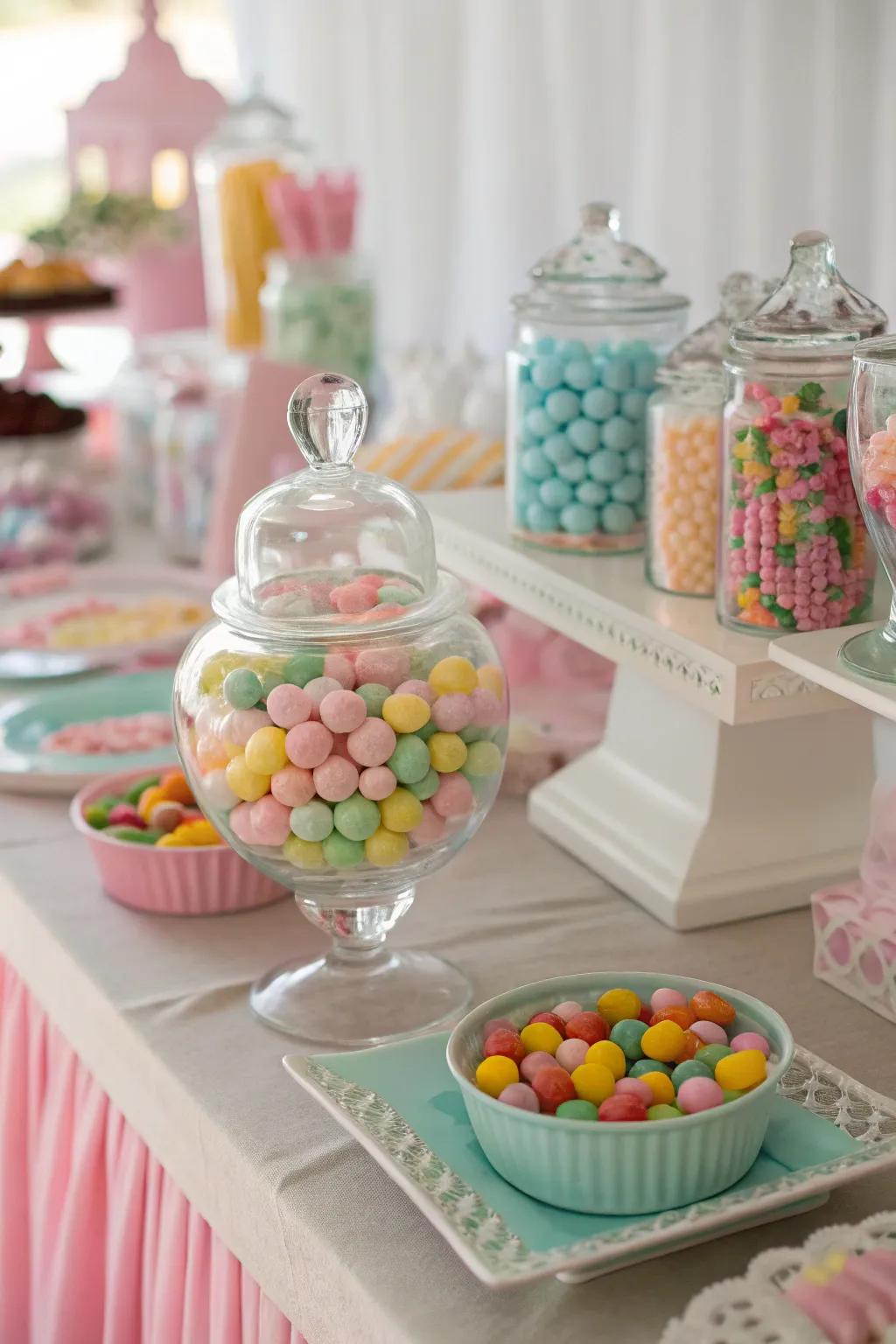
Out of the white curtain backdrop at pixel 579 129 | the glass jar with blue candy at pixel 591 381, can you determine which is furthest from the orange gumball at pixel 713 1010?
the white curtain backdrop at pixel 579 129

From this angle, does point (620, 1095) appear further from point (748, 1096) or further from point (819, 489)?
point (819, 489)

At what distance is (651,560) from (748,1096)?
1.53ft

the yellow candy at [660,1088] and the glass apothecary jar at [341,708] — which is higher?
the glass apothecary jar at [341,708]

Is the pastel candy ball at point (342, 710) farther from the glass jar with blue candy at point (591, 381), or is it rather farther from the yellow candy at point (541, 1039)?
the glass jar with blue candy at point (591, 381)

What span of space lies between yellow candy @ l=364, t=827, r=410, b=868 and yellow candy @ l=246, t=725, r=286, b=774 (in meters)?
0.07

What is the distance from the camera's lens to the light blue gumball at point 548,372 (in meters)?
1.15

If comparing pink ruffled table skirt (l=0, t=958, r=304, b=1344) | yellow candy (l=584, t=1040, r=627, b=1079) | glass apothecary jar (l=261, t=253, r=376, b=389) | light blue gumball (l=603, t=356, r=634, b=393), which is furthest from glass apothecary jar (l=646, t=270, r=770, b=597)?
glass apothecary jar (l=261, t=253, r=376, b=389)

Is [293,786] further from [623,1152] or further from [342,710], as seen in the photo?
[623,1152]

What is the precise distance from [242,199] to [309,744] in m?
1.59

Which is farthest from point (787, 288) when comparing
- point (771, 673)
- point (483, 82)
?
point (483, 82)

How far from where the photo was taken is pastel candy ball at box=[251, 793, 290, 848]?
2.86 feet

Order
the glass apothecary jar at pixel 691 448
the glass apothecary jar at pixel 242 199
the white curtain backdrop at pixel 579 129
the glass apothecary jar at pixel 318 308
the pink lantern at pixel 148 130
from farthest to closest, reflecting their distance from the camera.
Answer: the pink lantern at pixel 148 130 → the glass apothecary jar at pixel 242 199 → the glass apothecary jar at pixel 318 308 → the white curtain backdrop at pixel 579 129 → the glass apothecary jar at pixel 691 448

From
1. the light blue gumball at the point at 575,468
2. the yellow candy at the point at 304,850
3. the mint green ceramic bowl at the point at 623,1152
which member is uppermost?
the light blue gumball at the point at 575,468

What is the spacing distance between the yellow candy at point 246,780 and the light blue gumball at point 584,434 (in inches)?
15.8
